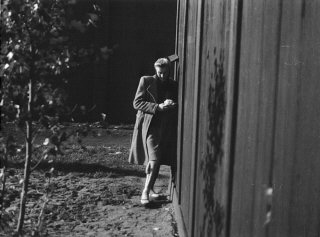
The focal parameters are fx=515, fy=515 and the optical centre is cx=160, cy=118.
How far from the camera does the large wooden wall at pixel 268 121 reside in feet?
6.81

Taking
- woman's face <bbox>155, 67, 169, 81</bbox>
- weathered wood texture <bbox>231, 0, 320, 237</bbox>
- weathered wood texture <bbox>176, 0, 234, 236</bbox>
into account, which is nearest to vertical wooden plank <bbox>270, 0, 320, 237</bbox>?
weathered wood texture <bbox>231, 0, 320, 237</bbox>

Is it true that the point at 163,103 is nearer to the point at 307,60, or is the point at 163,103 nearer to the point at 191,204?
the point at 191,204


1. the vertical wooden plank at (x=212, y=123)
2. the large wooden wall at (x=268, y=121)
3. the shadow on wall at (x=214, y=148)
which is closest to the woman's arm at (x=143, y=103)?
the vertical wooden plank at (x=212, y=123)

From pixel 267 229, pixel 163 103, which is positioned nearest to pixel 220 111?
pixel 267 229

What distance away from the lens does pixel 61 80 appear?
3174mm

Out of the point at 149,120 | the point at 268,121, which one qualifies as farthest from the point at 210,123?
the point at 149,120

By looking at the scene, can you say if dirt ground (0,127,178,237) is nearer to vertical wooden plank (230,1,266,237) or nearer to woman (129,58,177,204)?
woman (129,58,177,204)

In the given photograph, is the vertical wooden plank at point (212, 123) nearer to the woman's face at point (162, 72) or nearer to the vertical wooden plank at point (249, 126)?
the vertical wooden plank at point (249, 126)

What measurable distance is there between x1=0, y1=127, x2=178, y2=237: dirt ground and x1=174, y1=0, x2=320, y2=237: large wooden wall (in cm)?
99

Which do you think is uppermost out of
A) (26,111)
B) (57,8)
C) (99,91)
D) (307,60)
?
(57,8)

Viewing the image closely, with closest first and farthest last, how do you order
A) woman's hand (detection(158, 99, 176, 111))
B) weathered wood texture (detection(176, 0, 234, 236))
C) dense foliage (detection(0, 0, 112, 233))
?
weathered wood texture (detection(176, 0, 234, 236))
dense foliage (detection(0, 0, 112, 233))
woman's hand (detection(158, 99, 176, 111))

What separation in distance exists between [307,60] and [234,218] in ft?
2.83

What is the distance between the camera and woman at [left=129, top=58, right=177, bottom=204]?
616 centimetres

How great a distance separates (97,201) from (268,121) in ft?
14.6
